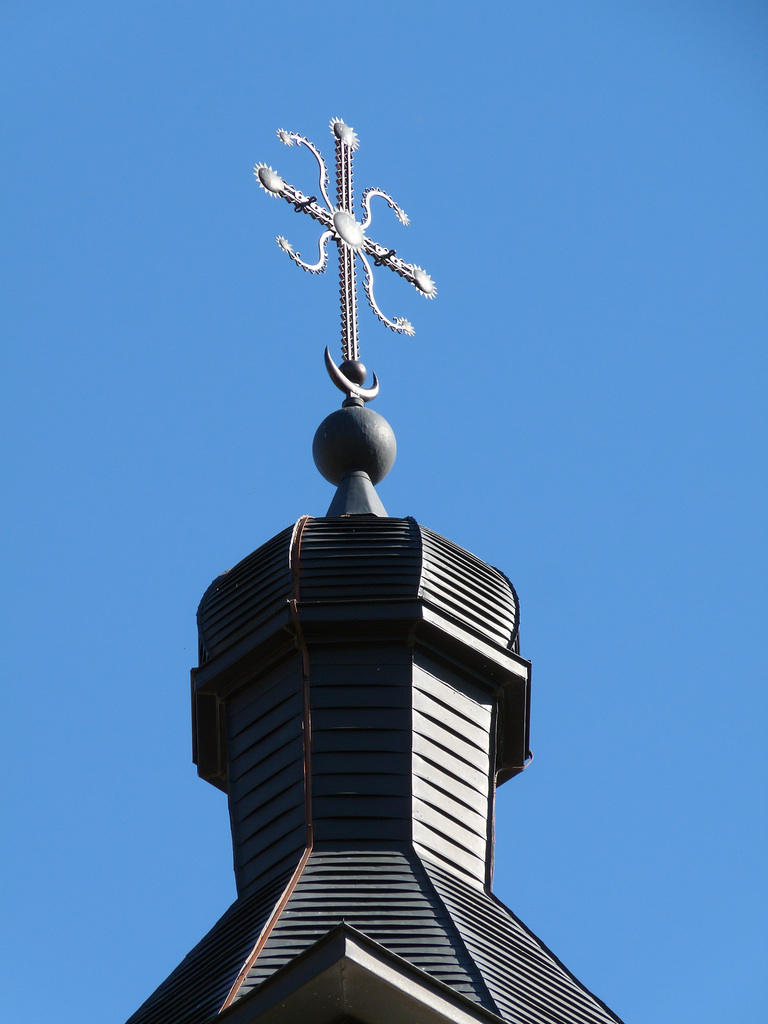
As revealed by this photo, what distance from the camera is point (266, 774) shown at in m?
15.0

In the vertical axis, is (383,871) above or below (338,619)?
below

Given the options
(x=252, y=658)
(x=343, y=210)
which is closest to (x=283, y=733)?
(x=252, y=658)

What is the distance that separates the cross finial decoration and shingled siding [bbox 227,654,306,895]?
4266mm

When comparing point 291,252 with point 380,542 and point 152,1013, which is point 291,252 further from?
point 152,1013

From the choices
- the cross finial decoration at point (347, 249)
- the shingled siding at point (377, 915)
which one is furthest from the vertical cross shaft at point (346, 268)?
the shingled siding at point (377, 915)

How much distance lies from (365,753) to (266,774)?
2.81 ft

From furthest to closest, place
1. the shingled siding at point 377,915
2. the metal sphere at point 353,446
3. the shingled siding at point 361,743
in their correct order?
the metal sphere at point 353,446 < the shingled siding at point 361,743 < the shingled siding at point 377,915

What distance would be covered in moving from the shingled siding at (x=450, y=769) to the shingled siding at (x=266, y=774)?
0.88m

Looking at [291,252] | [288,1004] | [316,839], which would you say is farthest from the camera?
[291,252]

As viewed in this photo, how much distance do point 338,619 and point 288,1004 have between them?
5.04 metres

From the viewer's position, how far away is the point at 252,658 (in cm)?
1562

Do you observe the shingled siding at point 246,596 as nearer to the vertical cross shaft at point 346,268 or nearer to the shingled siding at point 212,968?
the shingled siding at point 212,968

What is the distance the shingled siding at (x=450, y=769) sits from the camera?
14367 millimetres

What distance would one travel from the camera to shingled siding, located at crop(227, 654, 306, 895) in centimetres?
1441
